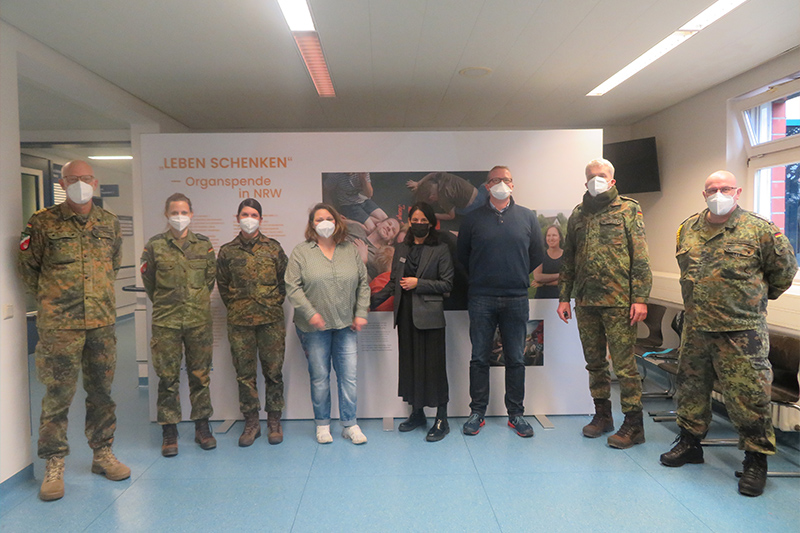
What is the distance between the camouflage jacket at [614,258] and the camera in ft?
10.6

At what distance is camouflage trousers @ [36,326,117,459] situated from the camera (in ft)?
9.05

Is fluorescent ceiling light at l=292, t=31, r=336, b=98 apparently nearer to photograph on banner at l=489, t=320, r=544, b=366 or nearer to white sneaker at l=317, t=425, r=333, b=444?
photograph on banner at l=489, t=320, r=544, b=366

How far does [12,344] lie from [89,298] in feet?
1.84

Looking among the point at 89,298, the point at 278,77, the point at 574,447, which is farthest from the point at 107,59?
the point at 574,447

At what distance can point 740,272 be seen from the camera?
2732 millimetres

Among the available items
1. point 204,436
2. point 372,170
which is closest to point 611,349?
point 372,170

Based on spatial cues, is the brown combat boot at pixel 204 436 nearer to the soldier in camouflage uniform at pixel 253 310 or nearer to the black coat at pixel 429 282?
the soldier in camouflage uniform at pixel 253 310

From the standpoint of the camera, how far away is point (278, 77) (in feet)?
13.5

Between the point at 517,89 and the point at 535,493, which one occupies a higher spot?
the point at 517,89

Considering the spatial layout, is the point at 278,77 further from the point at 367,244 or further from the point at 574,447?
the point at 574,447

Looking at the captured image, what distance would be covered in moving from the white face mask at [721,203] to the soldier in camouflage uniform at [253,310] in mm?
2912

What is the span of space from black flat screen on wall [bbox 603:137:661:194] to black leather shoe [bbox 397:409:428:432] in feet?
12.8

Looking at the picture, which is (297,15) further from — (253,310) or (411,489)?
(411,489)

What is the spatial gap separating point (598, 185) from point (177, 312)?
3039 millimetres
